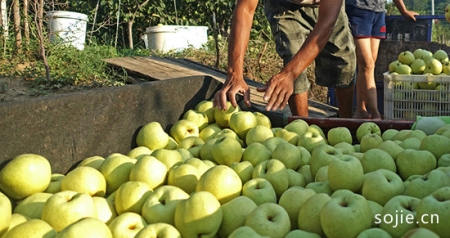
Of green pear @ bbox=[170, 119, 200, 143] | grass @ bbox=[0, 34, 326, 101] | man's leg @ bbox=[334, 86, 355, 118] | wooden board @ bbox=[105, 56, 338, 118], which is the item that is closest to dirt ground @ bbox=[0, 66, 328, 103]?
grass @ bbox=[0, 34, 326, 101]

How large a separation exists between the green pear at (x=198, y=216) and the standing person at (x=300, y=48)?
53.6 inches

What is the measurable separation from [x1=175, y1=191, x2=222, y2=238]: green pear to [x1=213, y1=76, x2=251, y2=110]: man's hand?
4.61 feet

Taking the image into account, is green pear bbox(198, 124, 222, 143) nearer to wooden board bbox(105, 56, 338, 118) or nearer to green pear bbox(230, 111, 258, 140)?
green pear bbox(230, 111, 258, 140)

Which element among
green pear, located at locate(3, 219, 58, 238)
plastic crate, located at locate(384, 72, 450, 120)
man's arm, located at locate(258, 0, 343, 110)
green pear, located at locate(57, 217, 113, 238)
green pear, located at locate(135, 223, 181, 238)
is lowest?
plastic crate, located at locate(384, 72, 450, 120)

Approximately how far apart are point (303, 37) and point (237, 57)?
895 mm

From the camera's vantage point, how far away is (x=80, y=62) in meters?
6.31

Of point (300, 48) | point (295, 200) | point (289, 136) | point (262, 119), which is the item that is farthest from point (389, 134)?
point (295, 200)

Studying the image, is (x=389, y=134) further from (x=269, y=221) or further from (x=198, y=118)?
(x=269, y=221)

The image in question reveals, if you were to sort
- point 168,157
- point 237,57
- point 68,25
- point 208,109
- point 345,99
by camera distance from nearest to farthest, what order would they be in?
1. point 168,157
2. point 208,109
3. point 237,57
4. point 345,99
5. point 68,25

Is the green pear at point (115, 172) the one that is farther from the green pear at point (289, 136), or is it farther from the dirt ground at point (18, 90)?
the dirt ground at point (18, 90)

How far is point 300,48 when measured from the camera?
3.42 meters

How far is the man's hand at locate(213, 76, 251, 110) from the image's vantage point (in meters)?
3.22

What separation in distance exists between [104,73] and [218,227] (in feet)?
14.0

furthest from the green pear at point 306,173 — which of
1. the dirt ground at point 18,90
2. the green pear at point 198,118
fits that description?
the dirt ground at point 18,90
